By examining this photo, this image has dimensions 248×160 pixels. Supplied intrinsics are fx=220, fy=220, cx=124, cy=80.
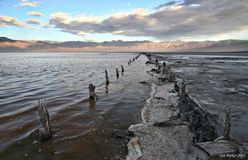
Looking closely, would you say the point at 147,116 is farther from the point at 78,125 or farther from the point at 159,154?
the point at 159,154

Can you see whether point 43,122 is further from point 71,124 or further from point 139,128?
point 139,128

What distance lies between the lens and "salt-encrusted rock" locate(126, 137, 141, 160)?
29.0ft

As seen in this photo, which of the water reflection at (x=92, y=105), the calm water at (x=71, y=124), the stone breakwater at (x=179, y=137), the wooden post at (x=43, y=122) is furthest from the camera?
the water reflection at (x=92, y=105)

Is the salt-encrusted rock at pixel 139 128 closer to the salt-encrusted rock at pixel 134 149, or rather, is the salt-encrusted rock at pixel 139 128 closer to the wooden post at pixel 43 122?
the salt-encrusted rock at pixel 134 149

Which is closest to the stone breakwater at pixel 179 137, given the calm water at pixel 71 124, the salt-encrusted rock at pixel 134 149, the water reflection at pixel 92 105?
the salt-encrusted rock at pixel 134 149

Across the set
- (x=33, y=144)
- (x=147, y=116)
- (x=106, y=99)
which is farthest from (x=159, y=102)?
(x=33, y=144)

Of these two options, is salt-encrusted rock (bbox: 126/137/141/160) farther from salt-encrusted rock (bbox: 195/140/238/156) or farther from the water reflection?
the water reflection

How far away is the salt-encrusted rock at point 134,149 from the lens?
29.0 feet

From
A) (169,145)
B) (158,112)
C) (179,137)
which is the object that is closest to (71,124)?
(158,112)

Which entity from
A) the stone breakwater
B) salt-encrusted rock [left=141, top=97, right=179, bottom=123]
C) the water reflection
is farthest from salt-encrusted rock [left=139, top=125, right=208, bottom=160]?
the water reflection

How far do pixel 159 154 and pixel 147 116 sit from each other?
5.20 meters

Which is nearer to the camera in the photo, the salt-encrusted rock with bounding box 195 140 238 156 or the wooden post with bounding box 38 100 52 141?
the salt-encrusted rock with bounding box 195 140 238 156

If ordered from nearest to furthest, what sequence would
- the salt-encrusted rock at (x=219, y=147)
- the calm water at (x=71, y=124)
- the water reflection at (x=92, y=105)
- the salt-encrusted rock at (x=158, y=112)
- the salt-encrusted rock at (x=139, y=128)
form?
the salt-encrusted rock at (x=219, y=147) → the calm water at (x=71, y=124) → the salt-encrusted rock at (x=139, y=128) → the salt-encrusted rock at (x=158, y=112) → the water reflection at (x=92, y=105)

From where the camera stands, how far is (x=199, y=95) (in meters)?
20.7
